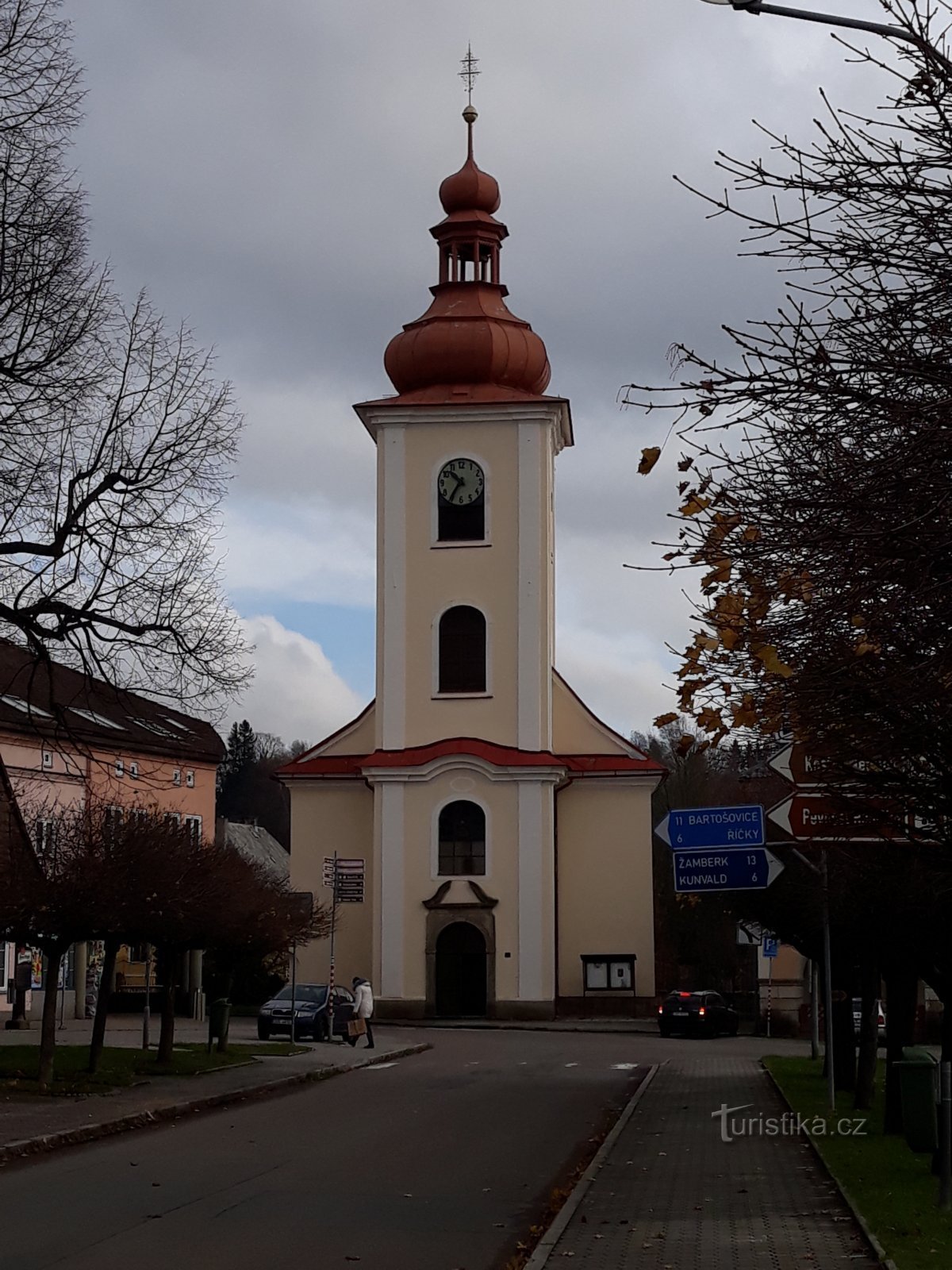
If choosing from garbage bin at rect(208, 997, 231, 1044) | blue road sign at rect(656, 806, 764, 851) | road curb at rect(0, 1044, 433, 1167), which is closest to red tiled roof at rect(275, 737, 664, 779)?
road curb at rect(0, 1044, 433, 1167)

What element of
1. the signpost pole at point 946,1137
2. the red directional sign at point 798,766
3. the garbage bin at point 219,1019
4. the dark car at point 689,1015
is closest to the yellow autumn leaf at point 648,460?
the red directional sign at point 798,766

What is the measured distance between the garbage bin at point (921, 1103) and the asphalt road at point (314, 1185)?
3.03m

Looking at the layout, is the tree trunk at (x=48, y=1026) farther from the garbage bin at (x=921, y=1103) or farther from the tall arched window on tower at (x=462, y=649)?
the tall arched window on tower at (x=462, y=649)

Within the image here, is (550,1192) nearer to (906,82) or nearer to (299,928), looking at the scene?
(906,82)

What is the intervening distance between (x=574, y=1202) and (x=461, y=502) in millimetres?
39704

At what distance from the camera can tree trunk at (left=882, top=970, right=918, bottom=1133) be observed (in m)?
17.4

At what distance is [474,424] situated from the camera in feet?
171

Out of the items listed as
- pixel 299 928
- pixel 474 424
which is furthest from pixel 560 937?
pixel 299 928

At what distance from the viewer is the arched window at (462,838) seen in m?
50.6

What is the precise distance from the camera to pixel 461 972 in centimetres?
5025

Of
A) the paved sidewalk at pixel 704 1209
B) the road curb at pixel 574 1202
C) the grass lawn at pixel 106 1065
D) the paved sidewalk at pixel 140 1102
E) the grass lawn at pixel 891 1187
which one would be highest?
the grass lawn at pixel 106 1065

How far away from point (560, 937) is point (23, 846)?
31.2 meters

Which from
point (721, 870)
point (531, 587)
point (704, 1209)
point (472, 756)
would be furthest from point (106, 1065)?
point (531, 587)

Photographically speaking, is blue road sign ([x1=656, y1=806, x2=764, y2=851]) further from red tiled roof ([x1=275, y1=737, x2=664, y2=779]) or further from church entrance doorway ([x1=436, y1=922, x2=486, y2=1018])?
church entrance doorway ([x1=436, y1=922, x2=486, y2=1018])
